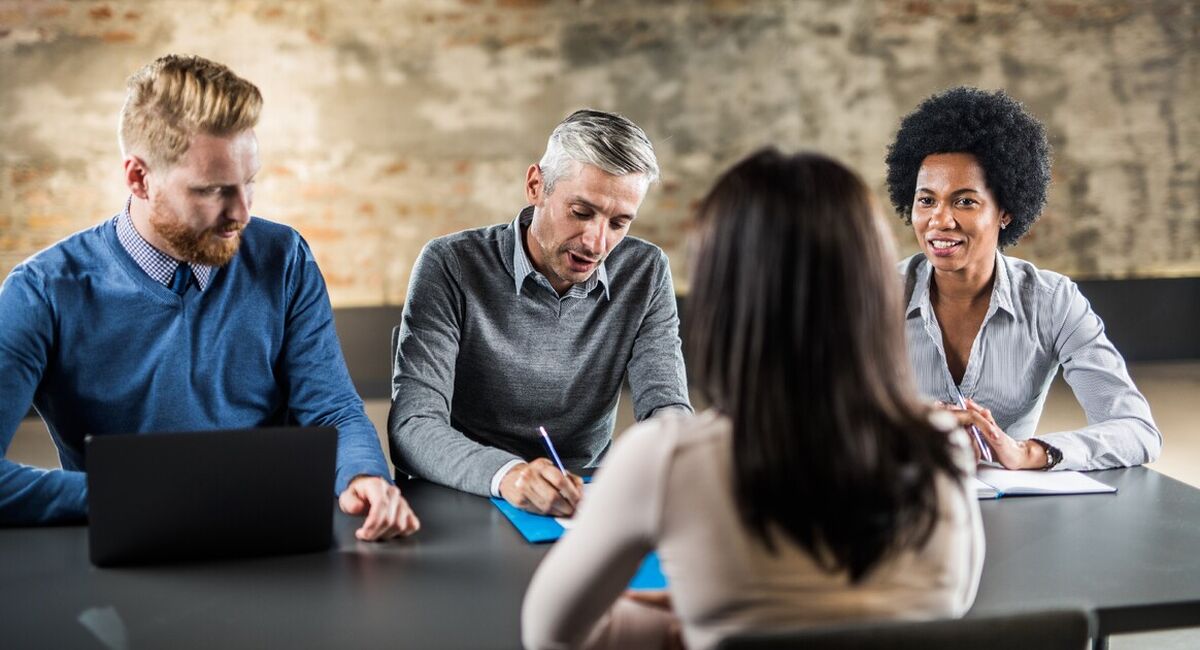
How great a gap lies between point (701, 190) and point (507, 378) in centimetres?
408

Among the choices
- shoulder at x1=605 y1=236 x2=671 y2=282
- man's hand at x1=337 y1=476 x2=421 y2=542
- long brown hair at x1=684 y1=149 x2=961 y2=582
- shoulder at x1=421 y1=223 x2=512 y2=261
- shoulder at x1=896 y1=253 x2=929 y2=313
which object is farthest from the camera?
shoulder at x1=896 y1=253 x2=929 y2=313

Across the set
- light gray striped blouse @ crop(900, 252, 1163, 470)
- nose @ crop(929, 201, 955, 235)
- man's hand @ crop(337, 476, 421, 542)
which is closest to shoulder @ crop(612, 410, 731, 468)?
man's hand @ crop(337, 476, 421, 542)

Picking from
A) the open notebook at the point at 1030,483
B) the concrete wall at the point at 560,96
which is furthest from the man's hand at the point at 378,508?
the concrete wall at the point at 560,96

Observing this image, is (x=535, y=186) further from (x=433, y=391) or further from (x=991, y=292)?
(x=991, y=292)

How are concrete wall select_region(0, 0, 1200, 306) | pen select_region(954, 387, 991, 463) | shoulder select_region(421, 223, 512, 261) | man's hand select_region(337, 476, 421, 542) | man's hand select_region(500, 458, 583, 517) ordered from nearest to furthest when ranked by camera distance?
1. man's hand select_region(337, 476, 421, 542)
2. man's hand select_region(500, 458, 583, 517)
3. pen select_region(954, 387, 991, 463)
4. shoulder select_region(421, 223, 512, 261)
5. concrete wall select_region(0, 0, 1200, 306)

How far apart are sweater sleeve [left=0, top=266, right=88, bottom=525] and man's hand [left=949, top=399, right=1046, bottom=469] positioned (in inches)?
56.4

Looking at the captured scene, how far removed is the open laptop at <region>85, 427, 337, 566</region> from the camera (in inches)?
53.7

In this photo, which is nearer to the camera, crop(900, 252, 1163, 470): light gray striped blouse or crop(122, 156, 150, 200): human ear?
crop(122, 156, 150, 200): human ear

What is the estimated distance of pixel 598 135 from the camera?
2156 mm

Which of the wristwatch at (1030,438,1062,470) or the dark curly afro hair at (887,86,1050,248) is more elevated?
the dark curly afro hair at (887,86,1050,248)

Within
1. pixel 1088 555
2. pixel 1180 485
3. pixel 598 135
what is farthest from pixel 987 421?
pixel 598 135

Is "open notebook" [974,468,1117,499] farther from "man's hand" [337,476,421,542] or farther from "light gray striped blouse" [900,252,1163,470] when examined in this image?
"man's hand" [337,476,421,542]

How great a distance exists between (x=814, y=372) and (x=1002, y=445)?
3.63 feet

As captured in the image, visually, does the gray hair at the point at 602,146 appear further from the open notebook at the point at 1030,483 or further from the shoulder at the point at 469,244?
the open notebook at the point at 1030,483
